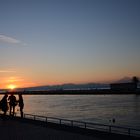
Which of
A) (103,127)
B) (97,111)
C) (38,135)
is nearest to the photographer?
(38,135)

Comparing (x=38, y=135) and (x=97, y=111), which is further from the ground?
(x=38, y=135)

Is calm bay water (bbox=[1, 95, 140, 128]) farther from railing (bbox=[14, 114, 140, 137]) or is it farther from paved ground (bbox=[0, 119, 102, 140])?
paved ground (bbox=[0, 119, 102, 140])

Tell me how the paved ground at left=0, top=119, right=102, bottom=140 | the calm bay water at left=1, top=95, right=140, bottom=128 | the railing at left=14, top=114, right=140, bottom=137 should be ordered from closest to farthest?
the paved ground at left=0, top=119, right=102, bottom=140, the railing at left=14, top=114, right=140, bottom=137, the calm bay water at left=1, top=95, right=140, bottom=128

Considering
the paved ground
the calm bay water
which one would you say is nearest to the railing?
the paved ground

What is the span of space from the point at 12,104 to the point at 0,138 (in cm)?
1059

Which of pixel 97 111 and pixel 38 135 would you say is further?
pixel 97 111

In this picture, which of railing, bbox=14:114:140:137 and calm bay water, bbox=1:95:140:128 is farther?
calm bay water, bbox=1:95:140:128

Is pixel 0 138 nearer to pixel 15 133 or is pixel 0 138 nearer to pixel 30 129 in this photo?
pixel 15 133

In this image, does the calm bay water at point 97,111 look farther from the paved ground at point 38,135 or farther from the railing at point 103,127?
the paved ground at point 38,135

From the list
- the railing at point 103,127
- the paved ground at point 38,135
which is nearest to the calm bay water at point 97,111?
the railing at point 103,127

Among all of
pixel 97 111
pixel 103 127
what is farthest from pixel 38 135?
pixel 97 111

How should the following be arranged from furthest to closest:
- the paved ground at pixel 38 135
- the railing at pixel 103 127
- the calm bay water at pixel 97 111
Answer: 1. the calm bay water at pixel 97 111
2. the railing at pixel 103 127
3. the paved ground at pixel 38 135

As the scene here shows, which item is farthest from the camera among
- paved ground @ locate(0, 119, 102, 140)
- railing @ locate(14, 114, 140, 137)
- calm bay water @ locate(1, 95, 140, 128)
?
calm bay water @ locate(1, 95, 140, 128)

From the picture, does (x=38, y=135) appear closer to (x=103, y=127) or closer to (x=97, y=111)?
(x=103, y=127)
